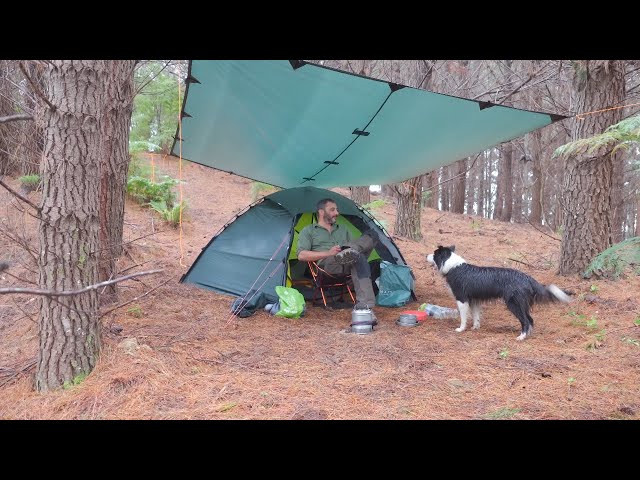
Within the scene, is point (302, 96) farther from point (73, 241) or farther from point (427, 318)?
point (427, 318)

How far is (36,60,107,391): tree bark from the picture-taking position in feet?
8.08

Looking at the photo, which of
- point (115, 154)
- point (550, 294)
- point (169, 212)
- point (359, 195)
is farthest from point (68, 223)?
point (359, 195)

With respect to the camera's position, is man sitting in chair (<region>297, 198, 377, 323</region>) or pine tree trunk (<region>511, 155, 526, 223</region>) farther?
pine tree trunk (<region>511, 155, 526, 223</region>)

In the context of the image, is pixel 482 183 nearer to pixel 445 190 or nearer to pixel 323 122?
pixel 445 190

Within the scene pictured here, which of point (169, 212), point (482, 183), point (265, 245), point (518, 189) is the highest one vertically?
point (482, 183)

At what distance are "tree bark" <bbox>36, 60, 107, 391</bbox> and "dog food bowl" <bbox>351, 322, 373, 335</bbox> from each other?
2.02 metres

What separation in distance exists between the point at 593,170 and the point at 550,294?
5.36ft

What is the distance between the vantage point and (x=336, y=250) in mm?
4492

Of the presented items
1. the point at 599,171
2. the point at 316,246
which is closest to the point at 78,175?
the point at 316,246

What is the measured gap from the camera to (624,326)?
3.47 meters

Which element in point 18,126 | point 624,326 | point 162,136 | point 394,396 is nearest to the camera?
point 394,396

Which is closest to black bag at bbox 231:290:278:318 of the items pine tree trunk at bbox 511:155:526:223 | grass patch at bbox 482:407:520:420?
grass patch at bbox 482:407:520:420

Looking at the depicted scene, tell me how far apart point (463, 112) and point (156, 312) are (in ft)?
9.96

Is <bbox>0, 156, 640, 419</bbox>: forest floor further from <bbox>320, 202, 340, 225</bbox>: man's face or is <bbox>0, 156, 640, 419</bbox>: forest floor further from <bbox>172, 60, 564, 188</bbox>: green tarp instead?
<bbox>172, 60, 564, 188</bbox>: green tarp
